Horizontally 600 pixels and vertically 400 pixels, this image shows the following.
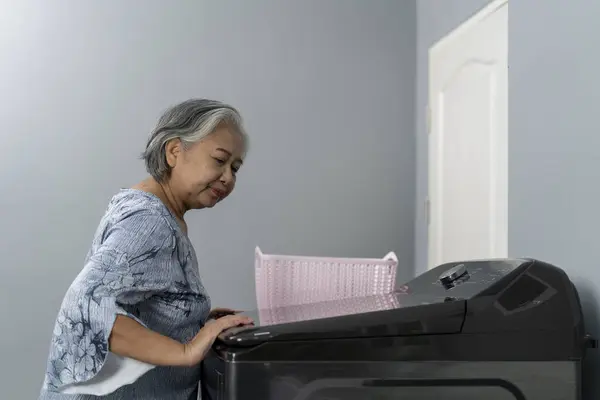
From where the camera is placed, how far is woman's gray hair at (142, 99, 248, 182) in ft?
4.17

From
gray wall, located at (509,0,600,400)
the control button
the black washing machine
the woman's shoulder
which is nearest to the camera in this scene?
the black washing machine

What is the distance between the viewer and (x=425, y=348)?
1057 millimetres

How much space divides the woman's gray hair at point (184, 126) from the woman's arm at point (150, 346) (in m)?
0.34

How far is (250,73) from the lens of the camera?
9.36 feet

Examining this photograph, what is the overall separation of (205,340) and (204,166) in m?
0.35

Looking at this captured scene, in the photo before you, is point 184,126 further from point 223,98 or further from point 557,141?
point 223,98

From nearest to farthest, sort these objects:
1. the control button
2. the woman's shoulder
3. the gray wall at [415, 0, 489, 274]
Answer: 1. the woman's shoulder
2. the control button
3. the gray wall at [415, 0, 489, 274]

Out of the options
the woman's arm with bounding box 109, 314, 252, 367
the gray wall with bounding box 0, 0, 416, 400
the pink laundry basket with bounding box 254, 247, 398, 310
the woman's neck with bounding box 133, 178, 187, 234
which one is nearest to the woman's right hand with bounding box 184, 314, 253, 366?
the woman's arm with bounding box 109, 314, 252, 367

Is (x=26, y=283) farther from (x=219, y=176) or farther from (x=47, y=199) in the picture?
(x=219, y=176)

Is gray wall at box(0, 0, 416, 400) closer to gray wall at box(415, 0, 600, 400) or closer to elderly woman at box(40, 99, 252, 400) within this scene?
gray wall at box(415, 0, 600, 400)

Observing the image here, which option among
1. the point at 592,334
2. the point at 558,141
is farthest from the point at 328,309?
the point at 558,141

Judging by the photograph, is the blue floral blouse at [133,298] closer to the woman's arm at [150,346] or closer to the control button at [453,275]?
the woman's arm at [150,346]

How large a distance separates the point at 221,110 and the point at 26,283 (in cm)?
177

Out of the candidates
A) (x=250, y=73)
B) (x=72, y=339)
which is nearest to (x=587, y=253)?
(x=72, y=339)
